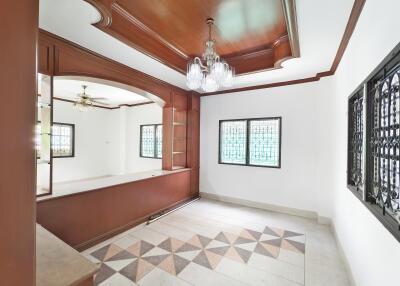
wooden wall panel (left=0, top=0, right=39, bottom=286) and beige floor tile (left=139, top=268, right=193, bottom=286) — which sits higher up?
wooden wall panel (left=0, top=0, right=39, bottom=286)

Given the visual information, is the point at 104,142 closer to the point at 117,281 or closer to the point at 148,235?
the point at 148,235

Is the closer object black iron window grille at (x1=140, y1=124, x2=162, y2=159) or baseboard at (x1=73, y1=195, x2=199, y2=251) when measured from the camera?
baseboard at (x1=73, y1=195, x2=199, y2=251)

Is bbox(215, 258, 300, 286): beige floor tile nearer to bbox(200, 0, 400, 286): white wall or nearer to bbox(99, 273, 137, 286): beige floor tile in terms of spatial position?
bbox(200, 0, 400, 286): white wall

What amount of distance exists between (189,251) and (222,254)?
44 centimetres

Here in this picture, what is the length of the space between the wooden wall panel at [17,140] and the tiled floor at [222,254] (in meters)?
1.85

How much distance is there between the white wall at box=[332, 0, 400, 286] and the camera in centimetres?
129

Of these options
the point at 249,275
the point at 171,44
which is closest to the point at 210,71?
the point at 171,44

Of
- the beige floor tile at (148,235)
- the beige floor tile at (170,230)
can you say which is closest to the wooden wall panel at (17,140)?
the beige floor tile at (148,235)

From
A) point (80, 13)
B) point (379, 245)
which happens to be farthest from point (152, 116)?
point (379, 245)

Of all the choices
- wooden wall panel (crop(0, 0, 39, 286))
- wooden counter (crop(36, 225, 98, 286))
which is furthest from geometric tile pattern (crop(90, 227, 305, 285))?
wooden wall panel (crop(0, 0, 39, 286))

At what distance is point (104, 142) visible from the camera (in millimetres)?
7746

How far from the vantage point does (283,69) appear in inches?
137

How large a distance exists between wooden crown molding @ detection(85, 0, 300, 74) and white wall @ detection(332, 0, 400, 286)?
0.66 m

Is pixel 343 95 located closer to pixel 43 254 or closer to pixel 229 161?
pixel 229 161
